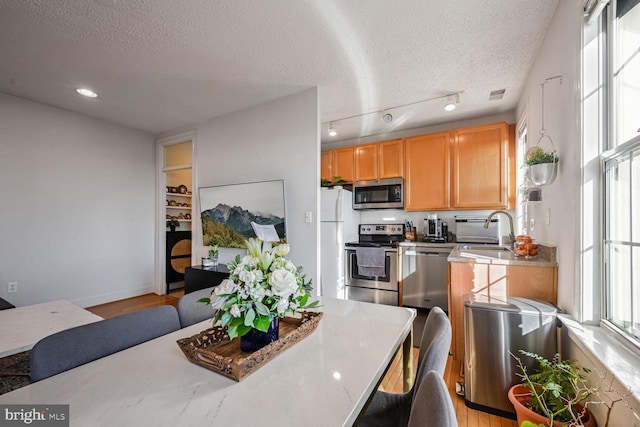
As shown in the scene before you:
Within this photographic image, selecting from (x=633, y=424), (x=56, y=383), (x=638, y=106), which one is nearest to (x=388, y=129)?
(x=638, y=106)

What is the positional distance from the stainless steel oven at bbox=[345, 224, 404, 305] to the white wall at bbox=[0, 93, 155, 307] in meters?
3.26

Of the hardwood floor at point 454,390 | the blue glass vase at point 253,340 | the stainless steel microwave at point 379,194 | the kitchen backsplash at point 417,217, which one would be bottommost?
the hardwood floor at point 454,390

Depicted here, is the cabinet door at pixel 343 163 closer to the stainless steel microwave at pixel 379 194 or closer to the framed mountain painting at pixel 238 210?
the stainless steel microwave at pixel 379 194

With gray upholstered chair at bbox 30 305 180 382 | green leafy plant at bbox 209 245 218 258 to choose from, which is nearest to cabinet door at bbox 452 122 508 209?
green leafy plant at bbox 209 245 218 258

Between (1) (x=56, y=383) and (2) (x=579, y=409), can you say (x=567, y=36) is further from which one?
(1) (x=56, y=383)

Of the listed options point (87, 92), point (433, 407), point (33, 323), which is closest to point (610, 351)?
point (433, 407)

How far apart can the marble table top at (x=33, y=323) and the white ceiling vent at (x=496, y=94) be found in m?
3.83

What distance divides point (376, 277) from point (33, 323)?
3.14 metres

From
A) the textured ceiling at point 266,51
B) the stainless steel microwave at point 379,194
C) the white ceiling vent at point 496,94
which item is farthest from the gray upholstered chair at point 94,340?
the white ceiling vent at point 496,94

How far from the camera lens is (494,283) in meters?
2.00

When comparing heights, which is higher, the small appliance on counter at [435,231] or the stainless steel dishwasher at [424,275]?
the small appliance on counter at [435,231]

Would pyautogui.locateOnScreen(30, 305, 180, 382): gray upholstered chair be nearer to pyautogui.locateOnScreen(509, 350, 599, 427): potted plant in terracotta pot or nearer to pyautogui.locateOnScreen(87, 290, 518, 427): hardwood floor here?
pyautogui.locateOnScreen(87, 290, 518, 427): hardwood floor

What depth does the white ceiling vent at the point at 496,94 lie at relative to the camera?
2861mm

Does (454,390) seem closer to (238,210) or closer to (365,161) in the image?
(238,210)
